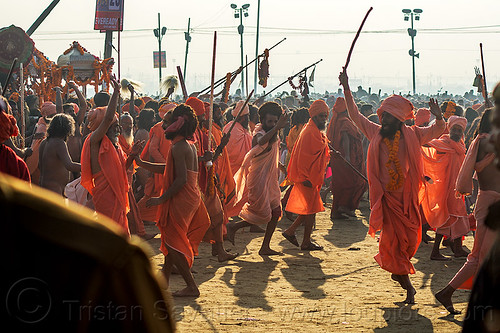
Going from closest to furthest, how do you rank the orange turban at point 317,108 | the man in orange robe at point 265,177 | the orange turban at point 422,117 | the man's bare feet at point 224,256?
1. the man's bare feet at point 224,256
2. the man in orange robe at point 265,177
3. the orange turban at point 317,108
4. the orange turban at point 422,117

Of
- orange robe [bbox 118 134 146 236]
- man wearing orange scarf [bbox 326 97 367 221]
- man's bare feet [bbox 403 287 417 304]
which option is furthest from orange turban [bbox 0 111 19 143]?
man wearing orange scarf [bbox 326 97 367 221]

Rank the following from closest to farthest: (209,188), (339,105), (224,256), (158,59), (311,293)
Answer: (311,293)
(209,188)
(224,256)
(339,105)
(158,59)

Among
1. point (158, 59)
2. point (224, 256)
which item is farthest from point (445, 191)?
point (158, 59)

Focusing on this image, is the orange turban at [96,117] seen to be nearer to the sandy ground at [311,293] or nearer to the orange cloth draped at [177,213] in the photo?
the orange cloth draped at [177,213]

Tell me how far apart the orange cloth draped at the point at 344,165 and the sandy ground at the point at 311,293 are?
113 inches

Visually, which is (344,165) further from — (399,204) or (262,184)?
(399,204)

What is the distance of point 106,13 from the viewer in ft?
119

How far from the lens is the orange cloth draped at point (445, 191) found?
939cm

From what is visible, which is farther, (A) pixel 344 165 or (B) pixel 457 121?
(A) pixel 344 165

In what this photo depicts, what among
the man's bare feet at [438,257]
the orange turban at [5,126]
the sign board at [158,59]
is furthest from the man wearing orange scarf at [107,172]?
the sign board at [158,59]

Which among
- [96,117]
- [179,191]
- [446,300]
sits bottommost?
[446,300]

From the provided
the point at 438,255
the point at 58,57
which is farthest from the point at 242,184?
the point at 58,57

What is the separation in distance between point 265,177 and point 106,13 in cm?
2841

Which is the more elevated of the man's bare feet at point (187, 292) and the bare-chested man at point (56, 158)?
the bare-chested man at point (56, 158)
